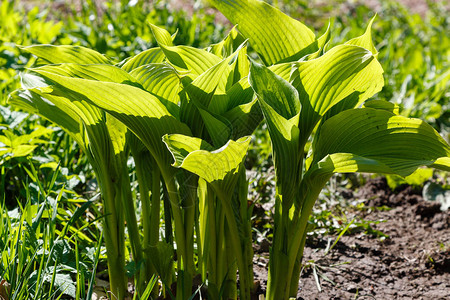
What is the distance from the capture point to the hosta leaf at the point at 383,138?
4.52ft

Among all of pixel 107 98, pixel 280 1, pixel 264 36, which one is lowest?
pixel 107 98

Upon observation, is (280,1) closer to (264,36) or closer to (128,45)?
(128,45)

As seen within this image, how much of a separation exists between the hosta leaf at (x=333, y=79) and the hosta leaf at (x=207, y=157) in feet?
0.77

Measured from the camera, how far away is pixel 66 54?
1567 mm

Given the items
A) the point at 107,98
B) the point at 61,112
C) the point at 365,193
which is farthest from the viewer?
the point at 365,193

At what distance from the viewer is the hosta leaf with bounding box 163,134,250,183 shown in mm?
1206

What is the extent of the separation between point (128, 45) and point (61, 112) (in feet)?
6.72

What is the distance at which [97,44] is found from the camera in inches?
138

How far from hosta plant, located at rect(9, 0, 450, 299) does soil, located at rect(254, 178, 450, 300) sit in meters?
0.56

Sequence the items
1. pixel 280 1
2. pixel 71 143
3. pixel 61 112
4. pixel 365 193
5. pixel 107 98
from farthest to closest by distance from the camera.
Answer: pixel 280 1 < pixel 365 193 < pixel 71 143 < pixel 61 112 < pixel 107 98

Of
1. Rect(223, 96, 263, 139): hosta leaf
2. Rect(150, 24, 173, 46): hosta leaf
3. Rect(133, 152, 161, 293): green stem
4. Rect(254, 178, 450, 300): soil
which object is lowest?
Rect(254, 178, 450, 300): soil

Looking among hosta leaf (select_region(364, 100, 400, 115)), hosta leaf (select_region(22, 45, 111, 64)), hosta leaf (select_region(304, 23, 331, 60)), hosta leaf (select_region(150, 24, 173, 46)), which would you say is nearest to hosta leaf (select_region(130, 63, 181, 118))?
hosta leaf (select_region(150, 24, 173, 46))

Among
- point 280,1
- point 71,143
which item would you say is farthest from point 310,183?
point 280,1

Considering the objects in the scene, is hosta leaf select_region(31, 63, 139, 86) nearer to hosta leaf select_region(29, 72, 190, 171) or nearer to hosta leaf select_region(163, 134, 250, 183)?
hosta leaf select_region(29, 72, 190, 171)
